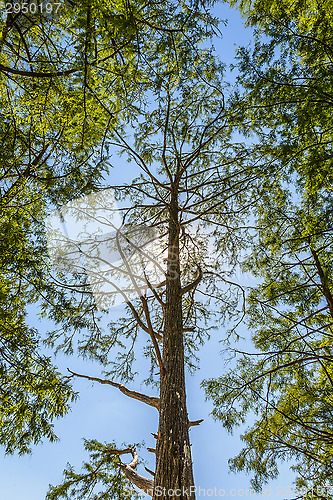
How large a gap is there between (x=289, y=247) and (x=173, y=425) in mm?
2944

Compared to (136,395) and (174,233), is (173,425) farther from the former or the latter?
(174,233)

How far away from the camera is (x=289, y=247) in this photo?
4105 millimetres

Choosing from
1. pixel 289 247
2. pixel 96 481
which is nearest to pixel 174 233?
pixel 289 247

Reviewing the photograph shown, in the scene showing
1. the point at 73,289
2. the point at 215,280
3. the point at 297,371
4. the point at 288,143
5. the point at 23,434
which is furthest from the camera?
the point at 215,280

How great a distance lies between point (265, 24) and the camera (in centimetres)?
334

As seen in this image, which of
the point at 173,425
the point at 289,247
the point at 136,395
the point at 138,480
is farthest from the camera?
the point at 289,247

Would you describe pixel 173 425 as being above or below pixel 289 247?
below

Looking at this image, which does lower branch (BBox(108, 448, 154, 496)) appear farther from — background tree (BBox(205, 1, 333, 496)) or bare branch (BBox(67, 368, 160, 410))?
background tree (BBox(205, 1, 333, 496))

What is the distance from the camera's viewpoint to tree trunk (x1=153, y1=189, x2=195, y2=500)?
2.09m

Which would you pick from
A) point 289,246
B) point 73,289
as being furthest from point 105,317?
point 289,246

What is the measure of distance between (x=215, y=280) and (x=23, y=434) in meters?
3.58

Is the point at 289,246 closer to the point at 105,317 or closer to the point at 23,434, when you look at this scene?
the point at 105,317

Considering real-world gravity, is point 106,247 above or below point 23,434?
above

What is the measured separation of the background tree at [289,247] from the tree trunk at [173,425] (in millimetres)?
1351
